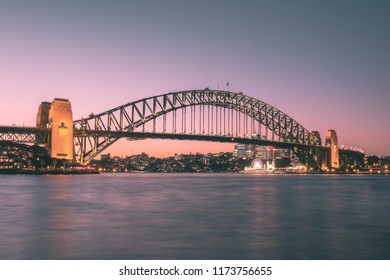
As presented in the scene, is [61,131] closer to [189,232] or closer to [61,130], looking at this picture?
[61,130]

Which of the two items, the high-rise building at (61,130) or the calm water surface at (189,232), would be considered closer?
the calm water surface at (189,232)

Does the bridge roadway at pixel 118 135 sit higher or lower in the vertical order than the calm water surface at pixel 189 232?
higher

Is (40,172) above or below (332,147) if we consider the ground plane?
below

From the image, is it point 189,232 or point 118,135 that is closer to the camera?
point 189,232

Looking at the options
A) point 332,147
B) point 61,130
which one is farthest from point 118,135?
point 332,147

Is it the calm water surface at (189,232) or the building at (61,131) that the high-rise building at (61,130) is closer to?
the building at (61,131)

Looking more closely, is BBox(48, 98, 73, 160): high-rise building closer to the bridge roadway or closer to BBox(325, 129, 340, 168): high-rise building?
the bridge roadway

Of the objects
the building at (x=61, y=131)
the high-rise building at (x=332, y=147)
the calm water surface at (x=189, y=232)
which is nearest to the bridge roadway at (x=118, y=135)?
the building at (x=61, y=131)
